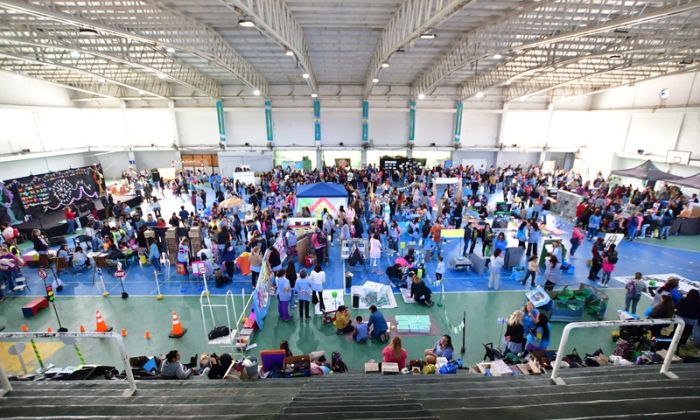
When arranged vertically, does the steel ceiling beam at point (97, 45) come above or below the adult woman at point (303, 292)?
above

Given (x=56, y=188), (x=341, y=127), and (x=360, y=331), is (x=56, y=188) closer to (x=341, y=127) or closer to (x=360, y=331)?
(x=360, y=331)

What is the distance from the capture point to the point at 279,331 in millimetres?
8125

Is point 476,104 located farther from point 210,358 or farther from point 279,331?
point 210,358

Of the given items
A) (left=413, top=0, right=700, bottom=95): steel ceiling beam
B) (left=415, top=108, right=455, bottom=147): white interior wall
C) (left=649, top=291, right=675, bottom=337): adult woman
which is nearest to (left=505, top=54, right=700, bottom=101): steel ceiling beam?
(left=415, top=108, right=455, bottom=147): white interior wall

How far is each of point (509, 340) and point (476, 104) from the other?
28956mm

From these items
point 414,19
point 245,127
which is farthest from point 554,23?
point 245,127

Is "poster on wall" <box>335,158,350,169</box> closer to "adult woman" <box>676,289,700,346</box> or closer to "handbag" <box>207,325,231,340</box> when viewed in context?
"handbag" <box>207,325,231,340</box>

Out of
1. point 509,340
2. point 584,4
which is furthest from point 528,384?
point 584,4

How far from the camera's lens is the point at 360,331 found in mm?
7566

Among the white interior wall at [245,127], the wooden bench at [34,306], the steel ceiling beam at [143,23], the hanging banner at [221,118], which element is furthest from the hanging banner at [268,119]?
the wooden bench at [34,306]

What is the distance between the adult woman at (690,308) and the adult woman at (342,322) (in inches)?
284

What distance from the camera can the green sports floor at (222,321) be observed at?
7.31 meters

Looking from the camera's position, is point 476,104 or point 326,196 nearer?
point 326,196

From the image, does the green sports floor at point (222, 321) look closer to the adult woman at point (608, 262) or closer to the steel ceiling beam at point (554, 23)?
the adult woman at point (608, 262)
